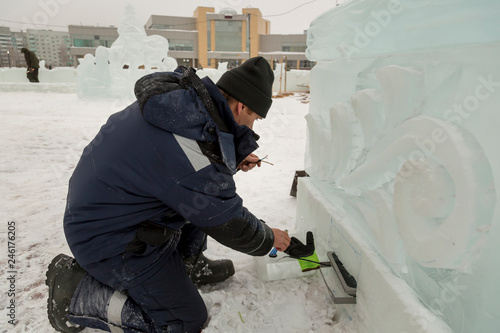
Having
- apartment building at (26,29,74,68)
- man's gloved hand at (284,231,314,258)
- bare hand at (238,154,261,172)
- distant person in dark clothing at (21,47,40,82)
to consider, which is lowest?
man's gloved hand at (284,231,314,258)

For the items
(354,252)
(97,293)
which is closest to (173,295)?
(97,293)

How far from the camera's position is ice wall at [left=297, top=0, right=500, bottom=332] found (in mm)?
859

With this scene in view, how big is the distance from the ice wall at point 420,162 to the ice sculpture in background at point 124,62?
9874mm

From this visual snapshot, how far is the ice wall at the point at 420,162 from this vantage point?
859 millimetres

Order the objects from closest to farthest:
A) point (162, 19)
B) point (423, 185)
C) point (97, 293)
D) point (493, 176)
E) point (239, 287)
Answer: point (493, 176), point (423, 185), point (97, 293), point (239, 287), point (162, 19)

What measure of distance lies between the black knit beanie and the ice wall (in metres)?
0.43

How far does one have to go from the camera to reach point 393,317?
3.83 ft

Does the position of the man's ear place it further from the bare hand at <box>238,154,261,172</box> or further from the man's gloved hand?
the man's gloved hand

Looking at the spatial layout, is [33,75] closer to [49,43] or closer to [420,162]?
[420,162]

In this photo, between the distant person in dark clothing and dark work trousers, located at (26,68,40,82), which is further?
dark work trousers, located at (26,68,40,82)

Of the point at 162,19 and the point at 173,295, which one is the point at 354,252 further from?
the point at 162,19

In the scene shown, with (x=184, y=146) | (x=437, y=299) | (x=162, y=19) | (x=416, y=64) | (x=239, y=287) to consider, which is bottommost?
(x=239, y=287)

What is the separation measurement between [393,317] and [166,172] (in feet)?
3.34

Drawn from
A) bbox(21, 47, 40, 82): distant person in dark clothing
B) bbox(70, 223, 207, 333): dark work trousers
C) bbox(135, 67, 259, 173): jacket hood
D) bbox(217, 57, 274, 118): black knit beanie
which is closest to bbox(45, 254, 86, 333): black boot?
bbox(70, 223, 207, 333): dark work trousers
